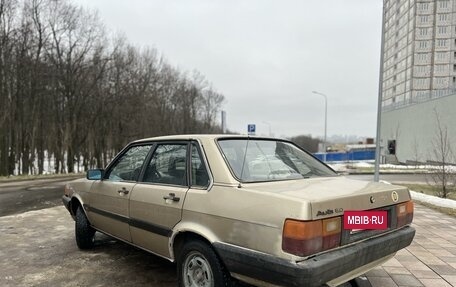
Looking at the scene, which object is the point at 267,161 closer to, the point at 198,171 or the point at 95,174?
the point at 198,171

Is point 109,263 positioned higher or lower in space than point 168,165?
lower

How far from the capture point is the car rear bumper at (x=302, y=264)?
2.53 meters

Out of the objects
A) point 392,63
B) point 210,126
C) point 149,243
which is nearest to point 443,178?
point 149,243

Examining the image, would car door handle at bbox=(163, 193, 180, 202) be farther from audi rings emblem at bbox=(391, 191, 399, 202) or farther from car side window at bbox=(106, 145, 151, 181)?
audi rings emblem at bbox=(391, 191, 399, 202)

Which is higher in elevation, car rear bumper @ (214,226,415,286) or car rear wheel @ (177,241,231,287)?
car rear bumper @ (214,226,415,286)

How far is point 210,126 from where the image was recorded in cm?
6775

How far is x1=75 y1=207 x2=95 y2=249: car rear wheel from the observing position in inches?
204

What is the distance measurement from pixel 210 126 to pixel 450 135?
1579 inches

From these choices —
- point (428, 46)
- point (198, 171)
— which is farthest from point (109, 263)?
point (428, 46)

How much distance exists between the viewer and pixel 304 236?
100 inches

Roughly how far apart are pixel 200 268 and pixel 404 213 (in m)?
2.01

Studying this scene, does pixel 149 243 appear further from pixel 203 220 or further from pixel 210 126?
pixel 210 126

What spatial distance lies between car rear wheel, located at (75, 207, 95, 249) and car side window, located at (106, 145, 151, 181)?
3.04 feet

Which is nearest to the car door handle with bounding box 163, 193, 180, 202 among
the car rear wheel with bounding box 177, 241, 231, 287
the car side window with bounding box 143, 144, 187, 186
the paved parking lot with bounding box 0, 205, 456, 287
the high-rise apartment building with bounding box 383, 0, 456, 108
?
the car side window with bounding box 143, 144, 187, 186
